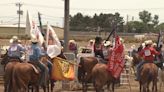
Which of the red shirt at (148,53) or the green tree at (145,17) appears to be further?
the green tree at (145,17)

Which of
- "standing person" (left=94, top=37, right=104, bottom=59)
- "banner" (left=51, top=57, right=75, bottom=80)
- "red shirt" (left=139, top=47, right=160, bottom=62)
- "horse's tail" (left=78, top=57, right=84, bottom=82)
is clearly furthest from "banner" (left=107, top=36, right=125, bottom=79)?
"horse's tail" (left=78, top=57, right=84, bottom=82)

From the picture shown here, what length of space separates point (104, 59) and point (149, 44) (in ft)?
6.59

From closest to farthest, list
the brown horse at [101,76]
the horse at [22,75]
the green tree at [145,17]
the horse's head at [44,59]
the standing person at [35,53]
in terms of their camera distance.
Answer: the horse at [22,75] < the brown horse at [101,76] < the standing person at [35,53] < the horse's head at [44,59] < the green tree at [145,17]

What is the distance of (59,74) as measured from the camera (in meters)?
20.9

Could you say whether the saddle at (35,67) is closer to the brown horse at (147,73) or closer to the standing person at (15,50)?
the standing person at (15,50)

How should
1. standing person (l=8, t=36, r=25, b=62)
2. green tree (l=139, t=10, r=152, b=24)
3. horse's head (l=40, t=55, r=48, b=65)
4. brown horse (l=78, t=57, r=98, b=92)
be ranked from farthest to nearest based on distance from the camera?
1. green tree (l=139, t=10, r=152, b=24)
2. brown horse (l=78, t=57, r=98, b=92)
3. horse's head (l=40, t=55, r=48, b=65)
4. standing person (l=8, t=36, r=25, b=62)

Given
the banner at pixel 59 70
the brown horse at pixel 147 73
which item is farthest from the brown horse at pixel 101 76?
the banner at pixel 59 70

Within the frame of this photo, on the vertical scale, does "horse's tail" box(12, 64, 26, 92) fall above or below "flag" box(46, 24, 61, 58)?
below

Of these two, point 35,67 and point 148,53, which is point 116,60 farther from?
point 35,67

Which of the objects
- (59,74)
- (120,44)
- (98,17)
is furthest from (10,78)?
(98,17)

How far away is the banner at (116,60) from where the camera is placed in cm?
1867

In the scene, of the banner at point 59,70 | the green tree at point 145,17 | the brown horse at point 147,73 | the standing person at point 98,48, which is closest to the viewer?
the brown horse at point 147,73

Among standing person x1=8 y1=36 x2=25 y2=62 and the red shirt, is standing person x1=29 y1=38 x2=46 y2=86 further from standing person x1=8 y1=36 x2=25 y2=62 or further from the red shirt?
the red shirt

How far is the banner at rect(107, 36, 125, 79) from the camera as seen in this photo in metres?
18.7
